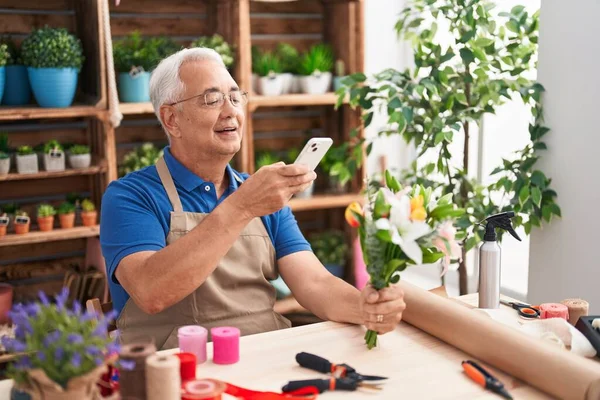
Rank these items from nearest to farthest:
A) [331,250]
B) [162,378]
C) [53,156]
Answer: [162,378]
[53,156]
[331,250]

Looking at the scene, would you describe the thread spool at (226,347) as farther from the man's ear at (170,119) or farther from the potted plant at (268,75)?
the potted plant at (268,75)

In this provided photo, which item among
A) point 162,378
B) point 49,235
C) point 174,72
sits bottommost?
point 49,235

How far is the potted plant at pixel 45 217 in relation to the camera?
3152 millimetres

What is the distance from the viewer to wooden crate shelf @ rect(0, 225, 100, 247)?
306 cm

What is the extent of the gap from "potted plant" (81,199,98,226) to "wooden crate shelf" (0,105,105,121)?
1.34ft

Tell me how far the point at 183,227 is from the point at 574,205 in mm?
1528

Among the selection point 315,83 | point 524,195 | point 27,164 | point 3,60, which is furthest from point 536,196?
point 3,60

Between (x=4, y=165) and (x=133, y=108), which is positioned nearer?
(x=4, y=165)

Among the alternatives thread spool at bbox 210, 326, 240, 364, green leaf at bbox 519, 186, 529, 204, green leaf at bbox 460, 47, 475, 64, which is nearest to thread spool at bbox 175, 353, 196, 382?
thread spool at bbox 210, 326, 240, 364

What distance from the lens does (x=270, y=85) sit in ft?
11.5

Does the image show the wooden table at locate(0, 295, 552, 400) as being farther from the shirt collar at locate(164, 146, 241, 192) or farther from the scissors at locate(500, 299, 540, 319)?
the shirt collar at locate(164, 146, 241, 192)

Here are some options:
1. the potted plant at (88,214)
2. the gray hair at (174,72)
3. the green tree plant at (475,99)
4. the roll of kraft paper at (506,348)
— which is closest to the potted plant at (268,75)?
the green tree plant at (475,99)

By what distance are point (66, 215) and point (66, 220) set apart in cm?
2

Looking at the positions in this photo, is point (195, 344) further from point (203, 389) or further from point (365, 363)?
point (365, 363)
